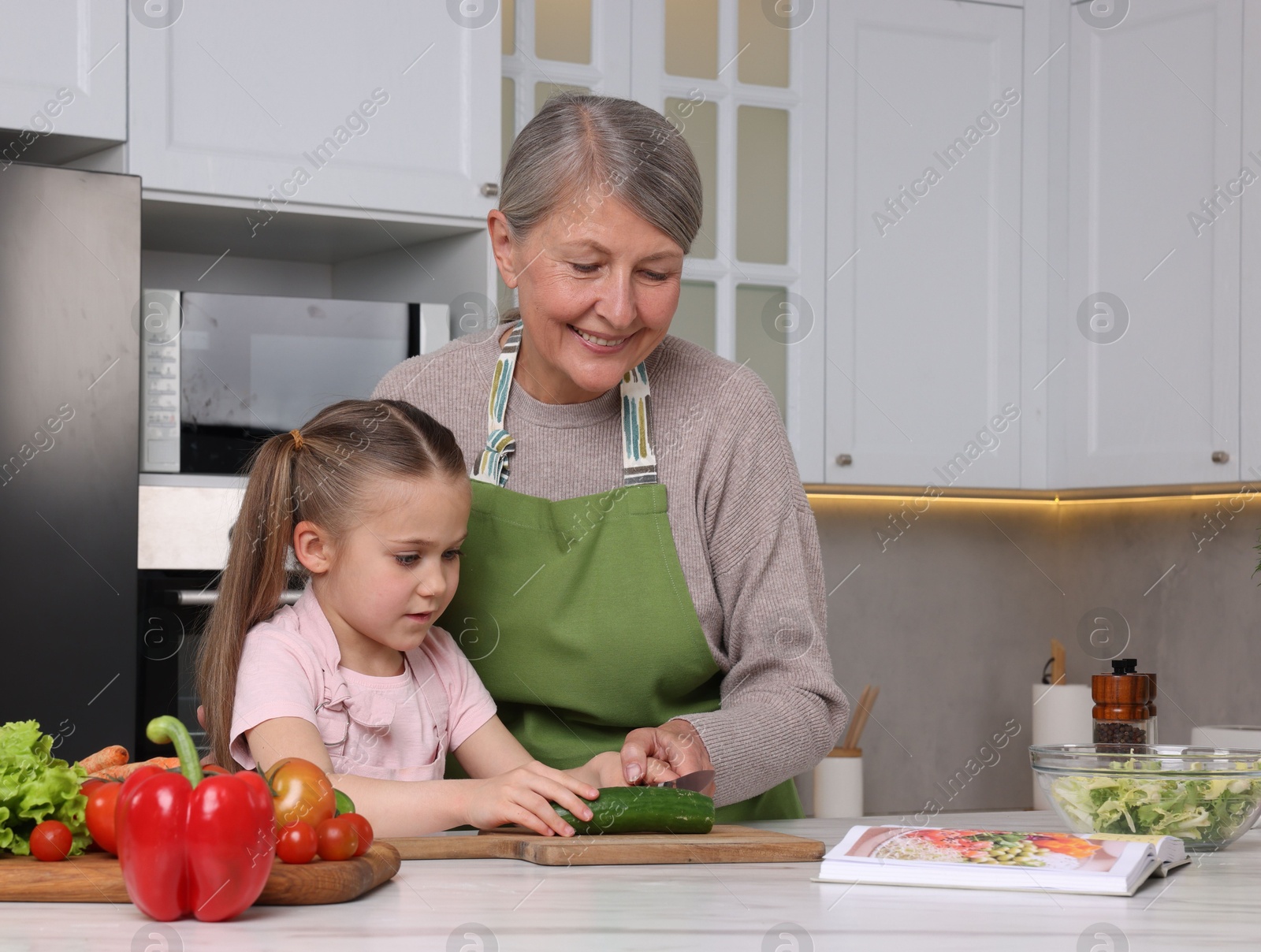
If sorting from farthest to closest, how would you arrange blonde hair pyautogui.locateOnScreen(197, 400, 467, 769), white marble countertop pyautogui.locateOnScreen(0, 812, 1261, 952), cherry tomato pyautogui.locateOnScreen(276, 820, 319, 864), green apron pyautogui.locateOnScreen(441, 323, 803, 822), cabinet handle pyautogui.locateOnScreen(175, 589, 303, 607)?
1. cabinet handle pyautogui.locateOnScreen(175, 589, 303, 607)
2. green apron pyautogui.locateOnScreen(441, 323, 803, 822)
3. blonde hair pyautogui.locateOnScreen(197, 400, 467, 769)
4. cherry tomato pyautogui.locateOnScreen(276, 820, 319, 864)
5. white marble countertop pyautogui.locateOnScreen(0, 812, 1261, 952)

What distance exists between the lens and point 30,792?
0.94m

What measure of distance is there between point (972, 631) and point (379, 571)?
233 cm

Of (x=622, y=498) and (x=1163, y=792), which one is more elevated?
(x=622, y=498)

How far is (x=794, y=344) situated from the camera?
292 cm

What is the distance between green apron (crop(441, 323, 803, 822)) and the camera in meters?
1.46

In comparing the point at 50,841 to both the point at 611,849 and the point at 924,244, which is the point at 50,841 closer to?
the point at 611,849

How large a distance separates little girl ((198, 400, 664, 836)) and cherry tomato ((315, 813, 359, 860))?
0.36 m

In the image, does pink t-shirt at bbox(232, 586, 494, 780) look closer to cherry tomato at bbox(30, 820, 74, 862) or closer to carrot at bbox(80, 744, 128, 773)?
carrot at bbox(80, 744, 128, 773)

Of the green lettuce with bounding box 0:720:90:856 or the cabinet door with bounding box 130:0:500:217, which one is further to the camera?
the cabinet door with bounding box 130:0:500:217

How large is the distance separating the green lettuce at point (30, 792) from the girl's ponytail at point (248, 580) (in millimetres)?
296

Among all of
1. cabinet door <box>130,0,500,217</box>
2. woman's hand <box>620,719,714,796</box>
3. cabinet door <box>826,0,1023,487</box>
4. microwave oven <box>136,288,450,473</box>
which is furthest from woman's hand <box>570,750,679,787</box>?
cabinet door <box>826,0,1023,487</box>

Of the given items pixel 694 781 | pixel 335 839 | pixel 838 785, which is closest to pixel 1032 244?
pixel 838 785

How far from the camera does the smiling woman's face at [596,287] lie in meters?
1.36

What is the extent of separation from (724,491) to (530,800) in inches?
19.8
